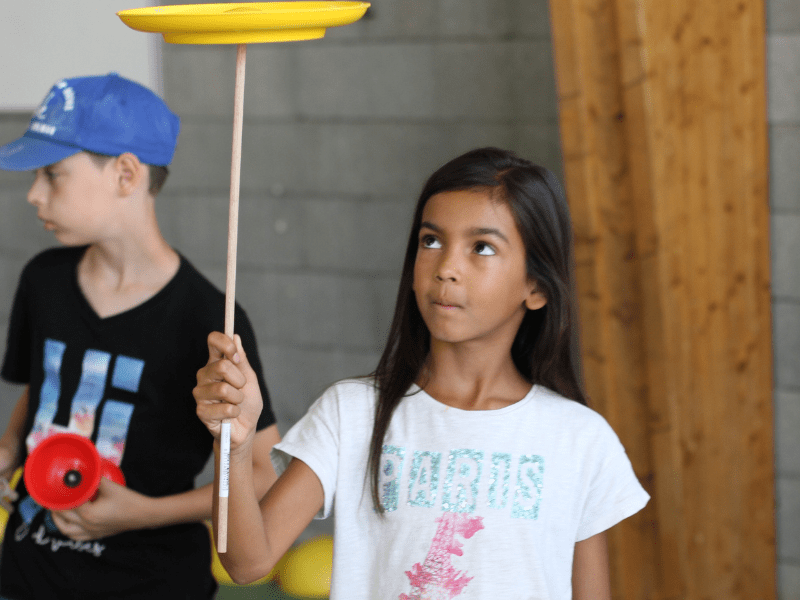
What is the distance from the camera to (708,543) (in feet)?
6.98

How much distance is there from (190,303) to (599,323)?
98 cm

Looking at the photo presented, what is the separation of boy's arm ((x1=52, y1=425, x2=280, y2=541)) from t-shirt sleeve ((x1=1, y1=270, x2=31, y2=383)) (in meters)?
0.31

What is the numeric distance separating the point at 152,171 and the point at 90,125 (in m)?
0.13

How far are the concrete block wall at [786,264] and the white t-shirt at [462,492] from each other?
107 centimetres

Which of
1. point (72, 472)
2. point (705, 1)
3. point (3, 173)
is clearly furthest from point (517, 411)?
point (3, 173)

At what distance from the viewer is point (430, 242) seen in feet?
3.88

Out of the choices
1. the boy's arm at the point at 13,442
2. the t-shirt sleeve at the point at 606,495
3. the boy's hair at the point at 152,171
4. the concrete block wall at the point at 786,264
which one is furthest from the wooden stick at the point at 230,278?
the concrete block wall at the point at 786,264

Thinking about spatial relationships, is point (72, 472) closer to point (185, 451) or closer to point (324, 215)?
point (185, 451)

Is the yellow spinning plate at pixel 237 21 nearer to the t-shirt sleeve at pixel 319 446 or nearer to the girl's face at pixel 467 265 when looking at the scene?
the girl's face at pixel 467 265

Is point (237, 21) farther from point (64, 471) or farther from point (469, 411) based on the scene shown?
point (64, 471)

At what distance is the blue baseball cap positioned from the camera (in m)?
1.43

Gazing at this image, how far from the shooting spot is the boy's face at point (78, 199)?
1437 millimetres

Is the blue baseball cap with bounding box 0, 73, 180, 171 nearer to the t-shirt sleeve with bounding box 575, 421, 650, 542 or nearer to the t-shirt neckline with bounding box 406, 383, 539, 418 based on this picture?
the t-shirt neckline with bounding box 406, 383, 539, 418

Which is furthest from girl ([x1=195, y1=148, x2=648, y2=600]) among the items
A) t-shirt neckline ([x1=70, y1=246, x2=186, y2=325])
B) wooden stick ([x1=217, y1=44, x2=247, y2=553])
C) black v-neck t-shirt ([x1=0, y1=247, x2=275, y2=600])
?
t-shirt neckline ([x1=70, y1=246, x2=186, y2=325])
